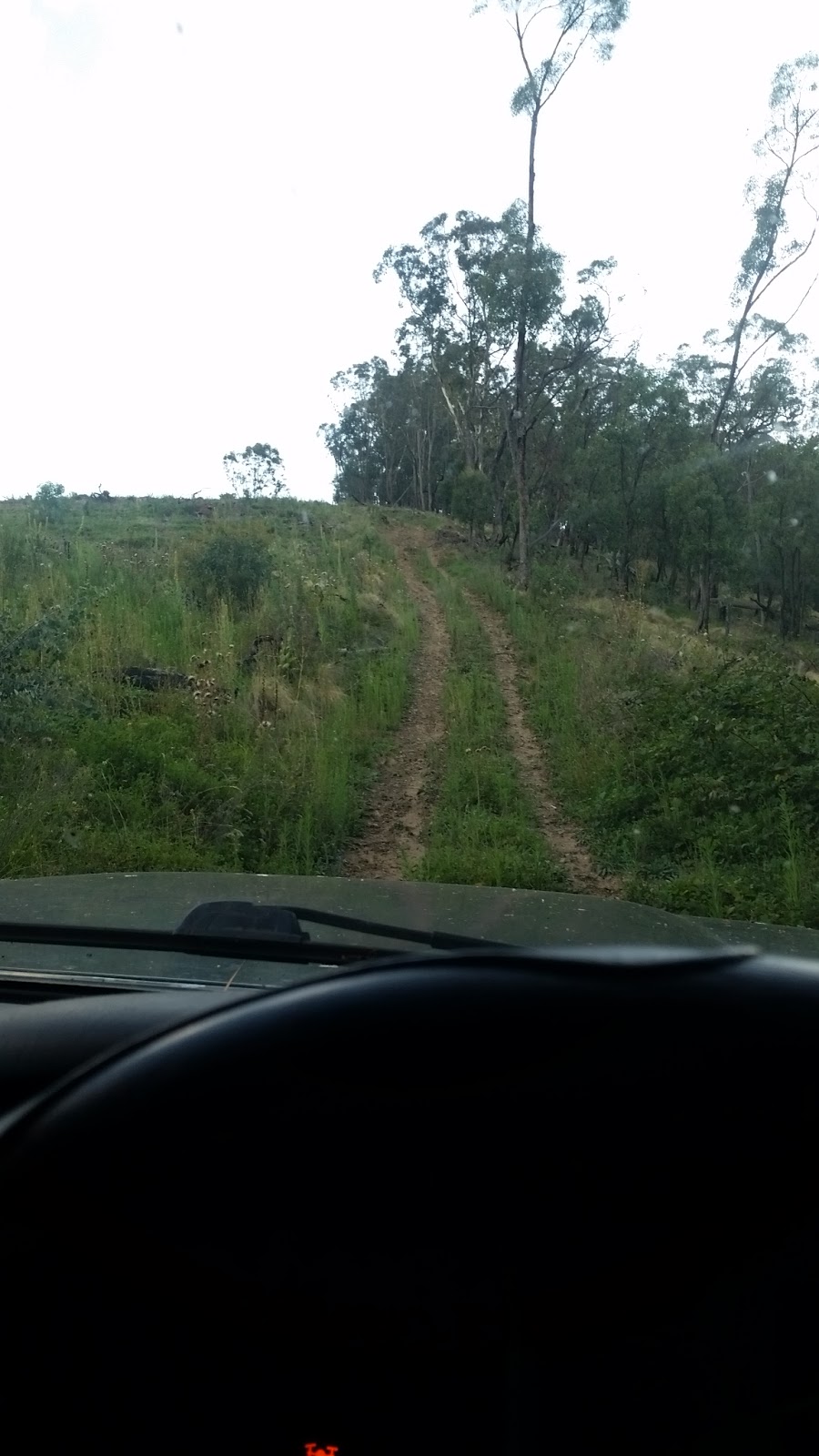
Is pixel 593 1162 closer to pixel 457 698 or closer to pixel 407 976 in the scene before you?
pixel 407 976

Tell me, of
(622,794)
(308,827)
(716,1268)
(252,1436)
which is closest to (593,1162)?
(716,1268)

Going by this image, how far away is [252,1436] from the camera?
113 cm

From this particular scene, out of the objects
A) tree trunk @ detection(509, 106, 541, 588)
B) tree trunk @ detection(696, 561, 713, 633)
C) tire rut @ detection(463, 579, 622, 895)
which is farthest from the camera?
tree trunk @ detection(696, 561, 713, 633)

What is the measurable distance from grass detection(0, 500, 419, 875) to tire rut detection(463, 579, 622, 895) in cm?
121

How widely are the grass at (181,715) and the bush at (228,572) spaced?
0.13m

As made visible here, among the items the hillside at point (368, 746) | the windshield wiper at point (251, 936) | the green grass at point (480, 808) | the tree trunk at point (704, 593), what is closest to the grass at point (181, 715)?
the hillside at point (368, 746)

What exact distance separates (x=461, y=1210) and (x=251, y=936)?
2019mm

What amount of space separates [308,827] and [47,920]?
13.9 feet

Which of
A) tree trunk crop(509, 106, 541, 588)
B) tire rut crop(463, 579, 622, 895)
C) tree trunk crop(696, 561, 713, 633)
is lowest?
tire rut crop(463, 579, 622, 895)

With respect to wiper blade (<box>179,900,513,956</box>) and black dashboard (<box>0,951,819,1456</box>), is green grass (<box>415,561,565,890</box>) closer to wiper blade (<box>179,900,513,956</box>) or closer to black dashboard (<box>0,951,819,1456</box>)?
wiper blade (<box>179,900,513,956</box>)

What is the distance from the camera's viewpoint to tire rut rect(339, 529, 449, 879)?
7410 millimetres

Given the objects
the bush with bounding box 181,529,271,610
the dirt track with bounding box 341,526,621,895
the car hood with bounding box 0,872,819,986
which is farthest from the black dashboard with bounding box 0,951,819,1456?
Answer: the bush with bounding box 181,529,271,610

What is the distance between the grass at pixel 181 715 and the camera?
24.0 feet

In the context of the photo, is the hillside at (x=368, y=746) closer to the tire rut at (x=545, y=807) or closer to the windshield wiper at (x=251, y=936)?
the tire rut at (x=545, y=807)
